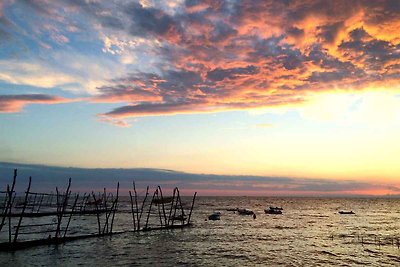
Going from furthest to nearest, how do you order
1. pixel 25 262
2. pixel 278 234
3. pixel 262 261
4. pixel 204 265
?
1. pixel 278 234
2. pixel 262 261
3. pixel 204 265
4. pixel 25 262

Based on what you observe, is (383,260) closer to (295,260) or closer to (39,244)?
(295,260)

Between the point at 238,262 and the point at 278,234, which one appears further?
the point at 278,234

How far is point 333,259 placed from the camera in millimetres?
30062

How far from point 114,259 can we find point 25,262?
646cm

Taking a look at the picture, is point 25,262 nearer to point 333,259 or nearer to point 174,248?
point 174,248

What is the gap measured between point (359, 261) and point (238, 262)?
1065 cm

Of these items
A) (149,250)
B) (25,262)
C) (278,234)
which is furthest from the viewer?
(278,234)

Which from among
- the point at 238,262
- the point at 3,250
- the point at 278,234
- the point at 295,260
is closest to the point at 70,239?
the point at 3,250

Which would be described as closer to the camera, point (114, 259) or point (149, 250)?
point (114, 259)

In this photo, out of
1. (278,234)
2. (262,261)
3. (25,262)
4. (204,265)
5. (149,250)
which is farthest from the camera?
(278,234)

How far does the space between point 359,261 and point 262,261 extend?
8455 millimetres

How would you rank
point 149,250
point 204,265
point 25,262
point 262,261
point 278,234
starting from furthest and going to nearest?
point 278,234 → point 149,250 → point 262,261 → point 204,265 → point 25,262

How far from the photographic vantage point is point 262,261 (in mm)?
28641

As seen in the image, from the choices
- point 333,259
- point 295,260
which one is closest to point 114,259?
point 295,260
